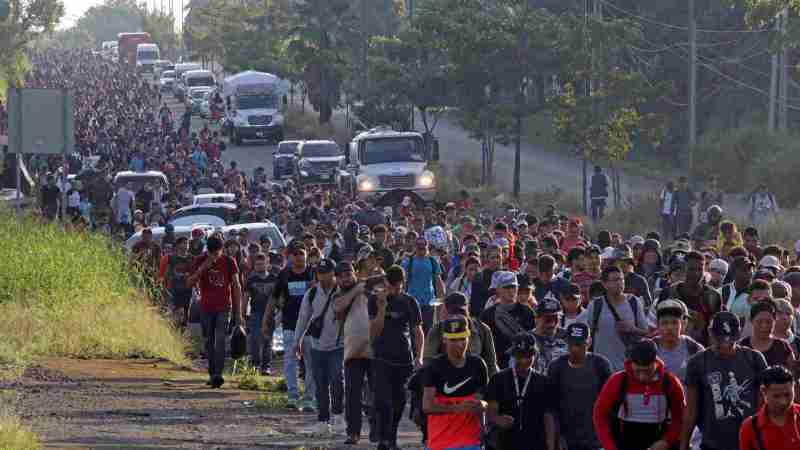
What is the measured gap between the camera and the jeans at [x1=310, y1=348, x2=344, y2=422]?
14.9 metres

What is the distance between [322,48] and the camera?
74.2 metres

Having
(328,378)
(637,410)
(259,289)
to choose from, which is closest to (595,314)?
(637,410)

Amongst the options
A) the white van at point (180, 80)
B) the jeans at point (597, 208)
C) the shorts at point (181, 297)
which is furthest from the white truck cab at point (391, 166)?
the white van at point (180, 80)

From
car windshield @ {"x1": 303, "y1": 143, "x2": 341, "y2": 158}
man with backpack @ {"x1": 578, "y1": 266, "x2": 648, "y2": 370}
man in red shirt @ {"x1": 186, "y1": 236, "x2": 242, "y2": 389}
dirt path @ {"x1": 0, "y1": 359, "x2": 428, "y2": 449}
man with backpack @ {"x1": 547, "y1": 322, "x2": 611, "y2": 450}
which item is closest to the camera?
man with backpack @ {"x1": 547, "y1": 322, "x2": 611, "y2": 450}

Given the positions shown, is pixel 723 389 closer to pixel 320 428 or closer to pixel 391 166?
pixel 320 428

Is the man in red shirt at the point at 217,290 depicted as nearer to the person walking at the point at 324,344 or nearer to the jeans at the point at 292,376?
the jeans at the point at 292,376

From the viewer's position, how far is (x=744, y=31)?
5591 centimetres

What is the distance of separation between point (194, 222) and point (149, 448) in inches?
694

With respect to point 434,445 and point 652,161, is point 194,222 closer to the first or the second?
point 434,445

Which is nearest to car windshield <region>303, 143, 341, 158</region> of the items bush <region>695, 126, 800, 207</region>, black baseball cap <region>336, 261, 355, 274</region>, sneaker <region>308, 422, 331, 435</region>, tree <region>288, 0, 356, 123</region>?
bush <region>695, 126, 800, 207</region>

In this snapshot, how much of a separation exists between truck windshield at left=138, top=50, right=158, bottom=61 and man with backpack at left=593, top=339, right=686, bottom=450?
12257cm

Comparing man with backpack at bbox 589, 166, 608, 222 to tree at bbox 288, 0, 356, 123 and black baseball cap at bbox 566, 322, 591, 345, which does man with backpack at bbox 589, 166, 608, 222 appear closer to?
black baseball cap at bbox 566, 322, 591, 345

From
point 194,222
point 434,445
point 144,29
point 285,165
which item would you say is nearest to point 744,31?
point 285,165

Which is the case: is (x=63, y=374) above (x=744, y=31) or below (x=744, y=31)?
below
